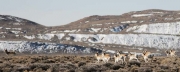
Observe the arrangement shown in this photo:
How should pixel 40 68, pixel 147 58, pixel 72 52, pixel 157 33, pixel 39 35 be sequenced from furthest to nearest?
pixel 39 35
pixel 157 33
pixel 72 52
pixel 147 58
pixel 40 68

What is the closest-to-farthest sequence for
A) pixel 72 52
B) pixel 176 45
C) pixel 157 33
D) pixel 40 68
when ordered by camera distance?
pixel 40 68
pixel 72 52
pixel 176 45
pixel 157 33

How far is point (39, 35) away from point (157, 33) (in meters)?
49.7

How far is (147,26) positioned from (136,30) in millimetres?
5773

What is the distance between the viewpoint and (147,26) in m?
186

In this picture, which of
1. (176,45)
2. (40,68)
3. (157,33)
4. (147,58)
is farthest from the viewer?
(157,33)

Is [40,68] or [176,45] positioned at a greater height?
[40,68]

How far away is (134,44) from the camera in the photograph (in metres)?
167

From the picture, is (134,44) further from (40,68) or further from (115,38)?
(40,68)

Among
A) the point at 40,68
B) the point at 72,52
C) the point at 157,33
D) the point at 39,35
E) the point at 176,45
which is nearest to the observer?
the point at 40,68

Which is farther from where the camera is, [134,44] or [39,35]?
[39,35]

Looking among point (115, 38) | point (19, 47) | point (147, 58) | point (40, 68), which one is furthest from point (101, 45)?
point (40, 68)

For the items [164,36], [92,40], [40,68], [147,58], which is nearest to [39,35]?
[92,40]

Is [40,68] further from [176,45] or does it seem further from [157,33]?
[157,33]

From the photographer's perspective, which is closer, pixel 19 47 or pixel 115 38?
pixel 19 47
